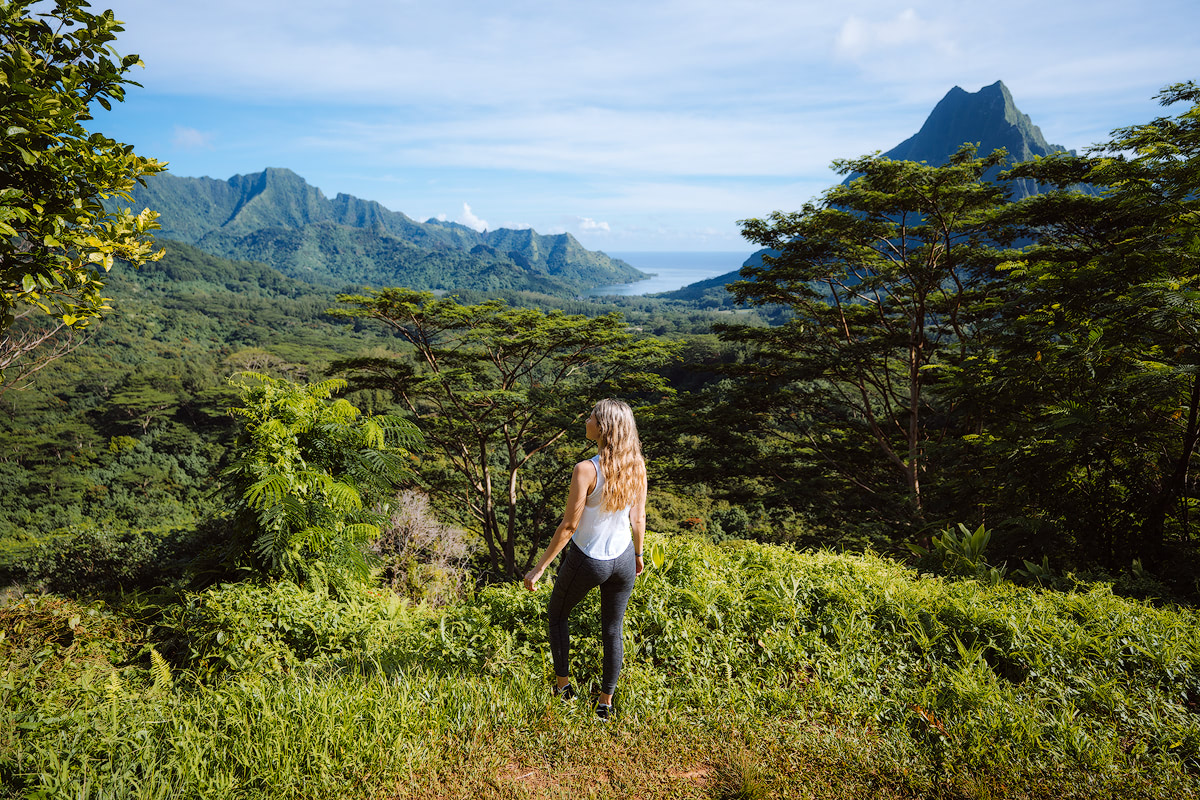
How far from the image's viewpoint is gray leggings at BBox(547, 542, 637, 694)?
231 centimetres

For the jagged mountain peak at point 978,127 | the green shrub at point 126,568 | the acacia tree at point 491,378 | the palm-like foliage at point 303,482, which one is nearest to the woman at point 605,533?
the palm-like foliage at point 303,482

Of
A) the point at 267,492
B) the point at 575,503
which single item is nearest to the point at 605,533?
the point at 575,503

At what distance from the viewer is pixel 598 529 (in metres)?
2.30

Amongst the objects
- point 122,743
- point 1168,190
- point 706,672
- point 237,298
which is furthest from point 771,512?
point 237,298

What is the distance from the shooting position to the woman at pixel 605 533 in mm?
2297

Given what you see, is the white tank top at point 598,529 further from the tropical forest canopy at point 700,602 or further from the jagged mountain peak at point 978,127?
the jagged mountain peak at point 978,127

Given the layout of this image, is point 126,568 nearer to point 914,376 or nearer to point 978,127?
point 914,376

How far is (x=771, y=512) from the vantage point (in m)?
11.4

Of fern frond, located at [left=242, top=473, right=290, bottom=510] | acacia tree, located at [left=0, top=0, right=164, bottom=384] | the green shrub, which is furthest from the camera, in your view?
the green shrub

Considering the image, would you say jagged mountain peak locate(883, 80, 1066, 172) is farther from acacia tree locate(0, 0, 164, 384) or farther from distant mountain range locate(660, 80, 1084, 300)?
acacia tree locate(0, 0, 164, 384)

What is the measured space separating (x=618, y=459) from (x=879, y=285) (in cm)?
934

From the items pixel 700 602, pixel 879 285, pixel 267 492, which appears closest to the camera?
pixel 700 602

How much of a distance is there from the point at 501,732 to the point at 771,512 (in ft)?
33.2

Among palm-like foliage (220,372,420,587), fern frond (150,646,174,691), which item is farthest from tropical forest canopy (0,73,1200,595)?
fern frond (150,646,174,691)
